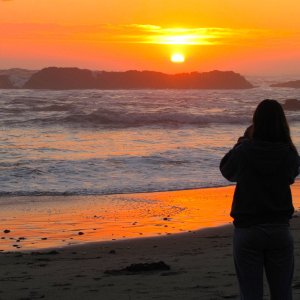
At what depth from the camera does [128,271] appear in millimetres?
6645

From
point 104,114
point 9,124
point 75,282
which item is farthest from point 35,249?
point 104,114

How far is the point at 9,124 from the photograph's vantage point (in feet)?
109

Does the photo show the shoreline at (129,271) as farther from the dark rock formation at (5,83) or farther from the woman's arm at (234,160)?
the dark rock formation at (5,83)

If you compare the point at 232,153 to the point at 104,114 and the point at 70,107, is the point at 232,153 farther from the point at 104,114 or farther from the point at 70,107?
the point at 70,107

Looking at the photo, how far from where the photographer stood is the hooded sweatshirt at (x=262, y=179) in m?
3.67

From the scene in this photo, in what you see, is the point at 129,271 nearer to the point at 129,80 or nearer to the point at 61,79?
the point at 61,79

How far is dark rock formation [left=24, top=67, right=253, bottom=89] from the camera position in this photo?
100250 mm

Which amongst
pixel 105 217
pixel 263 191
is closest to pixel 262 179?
pixel 263 191

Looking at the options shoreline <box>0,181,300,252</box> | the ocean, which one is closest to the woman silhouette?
shoreline <box>0,181,300,252</box>

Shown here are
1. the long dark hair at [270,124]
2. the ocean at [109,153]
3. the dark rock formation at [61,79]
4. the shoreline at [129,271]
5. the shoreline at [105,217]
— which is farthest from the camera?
the dark rock formation at [61,79]

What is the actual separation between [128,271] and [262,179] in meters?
3.21

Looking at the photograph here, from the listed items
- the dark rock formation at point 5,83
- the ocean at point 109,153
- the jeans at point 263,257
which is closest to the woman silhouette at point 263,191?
the jeans at point 263,257

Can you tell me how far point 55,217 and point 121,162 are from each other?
25.8ft

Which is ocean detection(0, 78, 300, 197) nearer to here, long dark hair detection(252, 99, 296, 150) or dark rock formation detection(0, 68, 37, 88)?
long dark hair detection(252, 99, 296, 150)
